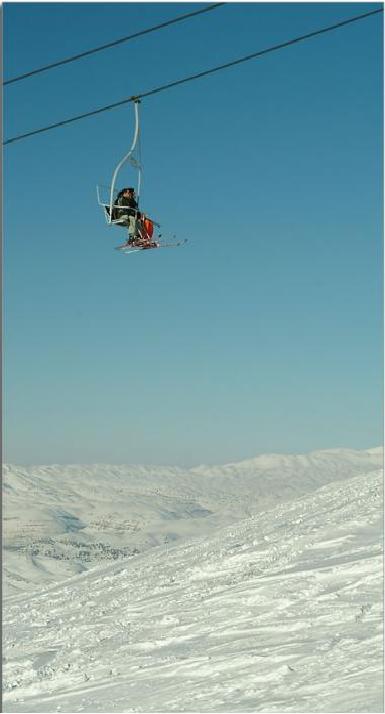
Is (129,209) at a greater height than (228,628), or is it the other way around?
(129,209)

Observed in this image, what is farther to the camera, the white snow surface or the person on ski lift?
the white snow surface

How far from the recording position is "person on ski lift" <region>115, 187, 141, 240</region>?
1666 centimetres

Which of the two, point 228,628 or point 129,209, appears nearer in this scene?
point 129,209

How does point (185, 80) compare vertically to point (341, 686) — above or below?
above

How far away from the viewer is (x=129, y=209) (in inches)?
659

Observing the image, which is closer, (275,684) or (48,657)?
(275,684)

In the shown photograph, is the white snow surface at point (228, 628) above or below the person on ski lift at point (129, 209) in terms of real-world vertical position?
below

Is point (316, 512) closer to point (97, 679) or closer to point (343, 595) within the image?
point (343, 595)

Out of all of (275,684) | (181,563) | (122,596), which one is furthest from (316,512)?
(275,684)

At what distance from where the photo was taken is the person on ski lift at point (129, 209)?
16.7m

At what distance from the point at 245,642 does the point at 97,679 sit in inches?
147

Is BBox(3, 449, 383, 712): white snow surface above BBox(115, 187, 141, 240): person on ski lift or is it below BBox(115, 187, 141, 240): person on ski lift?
below

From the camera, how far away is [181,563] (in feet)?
125

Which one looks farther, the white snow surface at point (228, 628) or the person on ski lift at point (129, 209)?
the white snow surface at point (228, 628)
